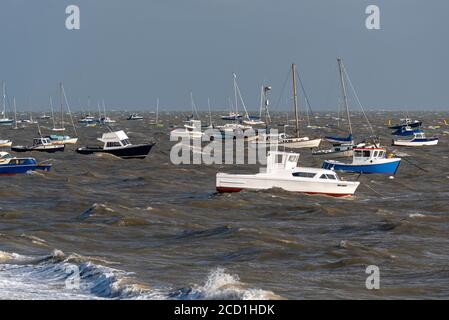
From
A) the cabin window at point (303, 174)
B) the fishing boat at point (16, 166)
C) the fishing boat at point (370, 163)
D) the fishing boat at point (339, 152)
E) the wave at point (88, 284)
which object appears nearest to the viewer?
the wave at point (88, 284)

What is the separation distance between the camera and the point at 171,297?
2017 centimetres

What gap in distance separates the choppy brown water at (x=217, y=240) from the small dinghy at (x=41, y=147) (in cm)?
2804

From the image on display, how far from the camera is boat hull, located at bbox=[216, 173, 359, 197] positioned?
4522 centimetres

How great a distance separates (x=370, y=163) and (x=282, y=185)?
54.4 ft

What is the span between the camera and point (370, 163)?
60.6 m

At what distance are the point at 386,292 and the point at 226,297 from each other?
475 cm

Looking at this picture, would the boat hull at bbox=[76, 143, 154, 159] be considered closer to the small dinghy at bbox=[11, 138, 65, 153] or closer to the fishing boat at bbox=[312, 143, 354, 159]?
the small dinghy at bbox=[11, 138, 65, 153]

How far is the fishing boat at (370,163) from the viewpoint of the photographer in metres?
60.4

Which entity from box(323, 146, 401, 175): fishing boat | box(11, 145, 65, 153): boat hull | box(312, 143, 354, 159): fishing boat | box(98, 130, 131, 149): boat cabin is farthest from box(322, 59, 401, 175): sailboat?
box(11, 145, 65, 153): boat hull

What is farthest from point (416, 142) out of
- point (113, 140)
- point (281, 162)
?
point (281, 162)

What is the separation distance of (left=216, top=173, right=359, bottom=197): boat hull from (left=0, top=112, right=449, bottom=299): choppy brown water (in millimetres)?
699

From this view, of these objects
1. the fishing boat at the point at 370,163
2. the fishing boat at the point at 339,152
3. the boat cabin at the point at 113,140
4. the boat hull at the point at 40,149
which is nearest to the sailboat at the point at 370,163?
the fishing boat at the point at 370,163

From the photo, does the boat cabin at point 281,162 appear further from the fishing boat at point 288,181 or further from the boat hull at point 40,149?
the boat hull at point 40,149
